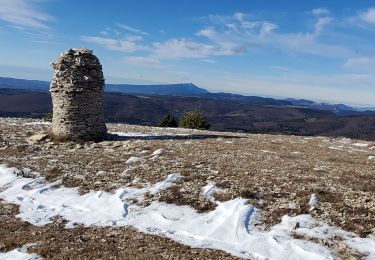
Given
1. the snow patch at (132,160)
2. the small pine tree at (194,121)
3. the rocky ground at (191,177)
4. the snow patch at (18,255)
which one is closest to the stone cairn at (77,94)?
the rocky ground at (191,177)

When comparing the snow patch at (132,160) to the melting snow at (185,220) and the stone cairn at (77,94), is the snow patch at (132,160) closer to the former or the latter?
the melting snow at (185,220)

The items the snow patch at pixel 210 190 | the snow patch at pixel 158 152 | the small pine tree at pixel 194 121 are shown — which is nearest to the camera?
the snow patch at pixel 210 190

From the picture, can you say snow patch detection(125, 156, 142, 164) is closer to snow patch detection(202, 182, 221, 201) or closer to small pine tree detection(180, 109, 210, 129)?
snow patch detection(202, 182, 221, 201)

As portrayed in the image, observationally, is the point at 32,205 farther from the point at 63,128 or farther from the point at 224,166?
the point at 63,128

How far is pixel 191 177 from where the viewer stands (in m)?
19.6

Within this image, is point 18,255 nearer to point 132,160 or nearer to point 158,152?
point 132,160

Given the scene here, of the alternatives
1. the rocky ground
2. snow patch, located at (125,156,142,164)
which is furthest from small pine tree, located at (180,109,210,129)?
snow patch, located at (125,156,142,164)

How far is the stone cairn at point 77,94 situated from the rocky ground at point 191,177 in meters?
1.44

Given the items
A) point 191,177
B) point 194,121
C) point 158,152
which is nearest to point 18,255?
point 191,177

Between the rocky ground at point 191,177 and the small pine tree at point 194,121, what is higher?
the rocky ground at point 191,177

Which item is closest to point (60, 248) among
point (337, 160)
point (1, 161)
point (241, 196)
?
point (241, 196)

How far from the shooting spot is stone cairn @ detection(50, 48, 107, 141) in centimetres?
2936

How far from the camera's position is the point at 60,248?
13.0 meters

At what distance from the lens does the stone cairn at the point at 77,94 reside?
96.3 ft
